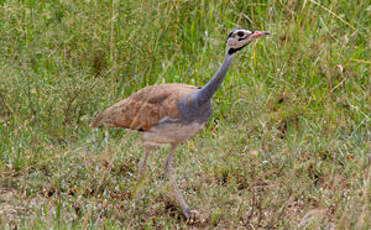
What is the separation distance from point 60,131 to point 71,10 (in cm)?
142

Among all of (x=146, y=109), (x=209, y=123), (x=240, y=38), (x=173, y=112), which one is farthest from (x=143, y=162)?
(x=209, y=123)

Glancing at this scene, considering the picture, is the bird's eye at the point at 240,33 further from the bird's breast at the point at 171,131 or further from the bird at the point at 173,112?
the bird's breast at the point at 171,131

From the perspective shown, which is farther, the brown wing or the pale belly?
the brown wing

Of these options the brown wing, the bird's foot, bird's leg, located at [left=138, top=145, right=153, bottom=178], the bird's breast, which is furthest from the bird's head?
the bird's foot

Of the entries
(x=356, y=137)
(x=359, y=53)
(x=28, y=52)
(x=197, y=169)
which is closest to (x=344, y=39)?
(x=359, y=53)

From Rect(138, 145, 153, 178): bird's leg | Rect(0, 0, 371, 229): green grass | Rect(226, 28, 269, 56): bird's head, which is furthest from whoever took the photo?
Rect(138, 145, 153, 178): bird's leg

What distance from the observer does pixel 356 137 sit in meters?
5.16

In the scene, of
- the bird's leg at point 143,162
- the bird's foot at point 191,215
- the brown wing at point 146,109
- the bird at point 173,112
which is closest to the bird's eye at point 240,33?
the bird at point 173,112

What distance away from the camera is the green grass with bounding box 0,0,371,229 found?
4.32 meters

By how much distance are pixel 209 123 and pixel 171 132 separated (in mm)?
1515

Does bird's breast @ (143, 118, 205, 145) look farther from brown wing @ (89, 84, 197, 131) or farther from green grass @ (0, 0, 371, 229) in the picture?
green grass @ (0, 0, 371, 229)

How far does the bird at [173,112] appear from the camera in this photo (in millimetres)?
4242

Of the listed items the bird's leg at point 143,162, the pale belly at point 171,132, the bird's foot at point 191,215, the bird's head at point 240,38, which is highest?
the bird's head at point 240,38

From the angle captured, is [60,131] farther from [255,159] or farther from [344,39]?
[344,39]
